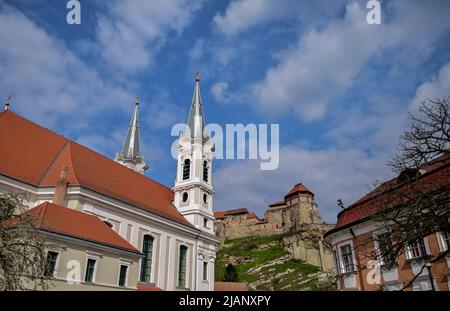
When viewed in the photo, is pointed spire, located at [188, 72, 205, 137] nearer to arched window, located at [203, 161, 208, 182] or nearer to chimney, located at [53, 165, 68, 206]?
arched window, located at [203, 161, 208, 182]

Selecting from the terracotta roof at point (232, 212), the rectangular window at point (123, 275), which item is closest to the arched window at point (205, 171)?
the rectangular window at point (123, 275)

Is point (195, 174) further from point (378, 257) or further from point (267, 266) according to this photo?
point (267, 266)

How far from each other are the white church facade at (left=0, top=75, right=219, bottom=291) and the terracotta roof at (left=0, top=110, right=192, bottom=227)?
0.27ft

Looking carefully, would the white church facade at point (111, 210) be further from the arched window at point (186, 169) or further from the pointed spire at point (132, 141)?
the pointed spire at point (132, 141)

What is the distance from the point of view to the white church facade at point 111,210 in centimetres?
2097

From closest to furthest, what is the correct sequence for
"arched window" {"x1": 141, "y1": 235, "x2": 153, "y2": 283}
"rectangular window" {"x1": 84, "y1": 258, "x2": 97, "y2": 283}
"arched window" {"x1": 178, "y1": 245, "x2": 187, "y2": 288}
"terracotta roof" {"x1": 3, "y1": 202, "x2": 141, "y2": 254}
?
"terracotta roof" {"x1": 3, "y1": 202, "x2": 141, "y2": 254} < "rectangular window" {"x1": 84, "y1": 258, "x2": 97, "y2": 283} < "arched window" {"x1": 141, "y1": 235, "x2": 153, "y2": 283} < "arched window" {"x1": 178, "y1": 245, "x2": 187, "y2": 288}

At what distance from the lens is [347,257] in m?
20.4

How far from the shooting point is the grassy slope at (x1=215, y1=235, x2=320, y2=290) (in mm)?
59562

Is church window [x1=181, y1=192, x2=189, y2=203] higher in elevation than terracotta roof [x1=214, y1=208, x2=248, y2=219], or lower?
lower

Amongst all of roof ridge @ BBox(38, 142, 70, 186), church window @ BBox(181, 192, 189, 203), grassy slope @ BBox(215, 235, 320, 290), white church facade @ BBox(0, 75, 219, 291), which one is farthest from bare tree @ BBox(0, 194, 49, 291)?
grassy slope @ BBox(215, 235, 320, 290)

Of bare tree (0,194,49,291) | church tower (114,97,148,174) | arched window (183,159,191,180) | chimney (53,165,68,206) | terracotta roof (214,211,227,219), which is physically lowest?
bare tree (0,194,49,291)
